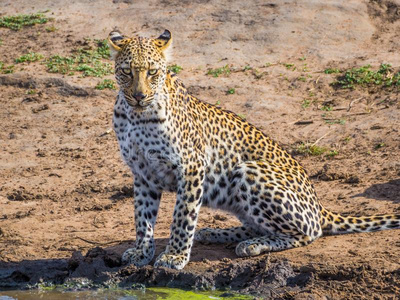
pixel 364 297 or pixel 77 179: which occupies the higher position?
pixel 364 297

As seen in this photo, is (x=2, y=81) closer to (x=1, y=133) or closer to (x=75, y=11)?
(x=1, y=133)

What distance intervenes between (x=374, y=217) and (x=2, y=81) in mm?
8091

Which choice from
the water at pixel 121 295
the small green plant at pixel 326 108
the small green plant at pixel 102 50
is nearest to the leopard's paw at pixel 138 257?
the water at pixel 121 295

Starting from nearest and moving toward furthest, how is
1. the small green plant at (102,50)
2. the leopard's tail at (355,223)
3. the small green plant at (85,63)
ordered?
the leopard's tail at (355,223) → the small green plant at (85,63) → the small green plant at (102,50)

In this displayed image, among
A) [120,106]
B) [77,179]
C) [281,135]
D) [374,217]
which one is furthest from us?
[281,135]

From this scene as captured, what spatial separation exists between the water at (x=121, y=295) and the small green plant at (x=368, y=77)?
6659 mm

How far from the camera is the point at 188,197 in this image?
8.17 m

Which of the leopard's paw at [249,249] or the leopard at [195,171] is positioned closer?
the leopard at [195,171]

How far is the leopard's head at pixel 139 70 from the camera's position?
7.76m

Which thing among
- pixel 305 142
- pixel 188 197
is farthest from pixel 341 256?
pixel 305 142

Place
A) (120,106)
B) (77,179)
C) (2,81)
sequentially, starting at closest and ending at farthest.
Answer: (120,106) → (77,179) → (2,81)

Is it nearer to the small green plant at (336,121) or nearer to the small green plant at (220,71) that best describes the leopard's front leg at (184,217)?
the small green plant at (336,121)

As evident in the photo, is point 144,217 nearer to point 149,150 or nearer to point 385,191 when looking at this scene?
point 149,150

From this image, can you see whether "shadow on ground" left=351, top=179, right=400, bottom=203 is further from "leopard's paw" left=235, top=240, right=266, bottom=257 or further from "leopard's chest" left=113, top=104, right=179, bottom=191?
"leopard's chest" left=113, top=104, right=179, bottom=191
